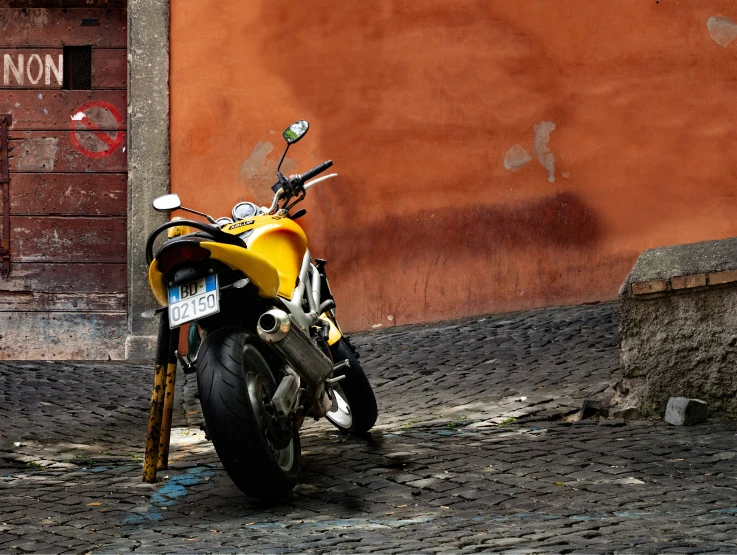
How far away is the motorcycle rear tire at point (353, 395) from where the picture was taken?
527 cm

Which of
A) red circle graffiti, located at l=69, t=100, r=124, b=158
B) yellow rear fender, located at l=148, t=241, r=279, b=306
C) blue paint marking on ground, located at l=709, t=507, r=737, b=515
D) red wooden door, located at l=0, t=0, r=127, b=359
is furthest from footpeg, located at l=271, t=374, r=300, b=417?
red circle graffiti, located at l=69, t=100, r=124, b=158

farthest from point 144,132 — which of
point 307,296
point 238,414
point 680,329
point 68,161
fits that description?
point 238,414

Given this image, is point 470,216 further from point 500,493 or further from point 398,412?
point 500,493

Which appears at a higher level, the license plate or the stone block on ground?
the license plate

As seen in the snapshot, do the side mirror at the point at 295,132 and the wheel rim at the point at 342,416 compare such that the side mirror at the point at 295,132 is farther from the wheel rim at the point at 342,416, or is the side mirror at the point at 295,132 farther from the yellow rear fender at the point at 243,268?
the wheel rim at the point at 342,416

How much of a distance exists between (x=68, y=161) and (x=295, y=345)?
557 cm

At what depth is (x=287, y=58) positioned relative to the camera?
29.7 feet

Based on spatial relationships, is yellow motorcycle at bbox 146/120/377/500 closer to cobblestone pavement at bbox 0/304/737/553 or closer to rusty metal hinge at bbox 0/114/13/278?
cobblestone pavement at bbox 0/304/737/553

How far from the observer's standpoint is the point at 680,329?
18.0 ft

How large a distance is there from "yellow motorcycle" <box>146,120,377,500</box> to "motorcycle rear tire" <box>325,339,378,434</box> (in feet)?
1.33

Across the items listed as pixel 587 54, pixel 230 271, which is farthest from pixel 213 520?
pixel 587 54

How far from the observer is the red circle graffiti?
9.38 metres

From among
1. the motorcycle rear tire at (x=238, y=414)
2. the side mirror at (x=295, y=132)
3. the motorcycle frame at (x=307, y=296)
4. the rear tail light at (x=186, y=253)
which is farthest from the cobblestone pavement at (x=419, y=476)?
the side mirror at (x=295, y=132)

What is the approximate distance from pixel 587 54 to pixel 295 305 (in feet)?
16.8
